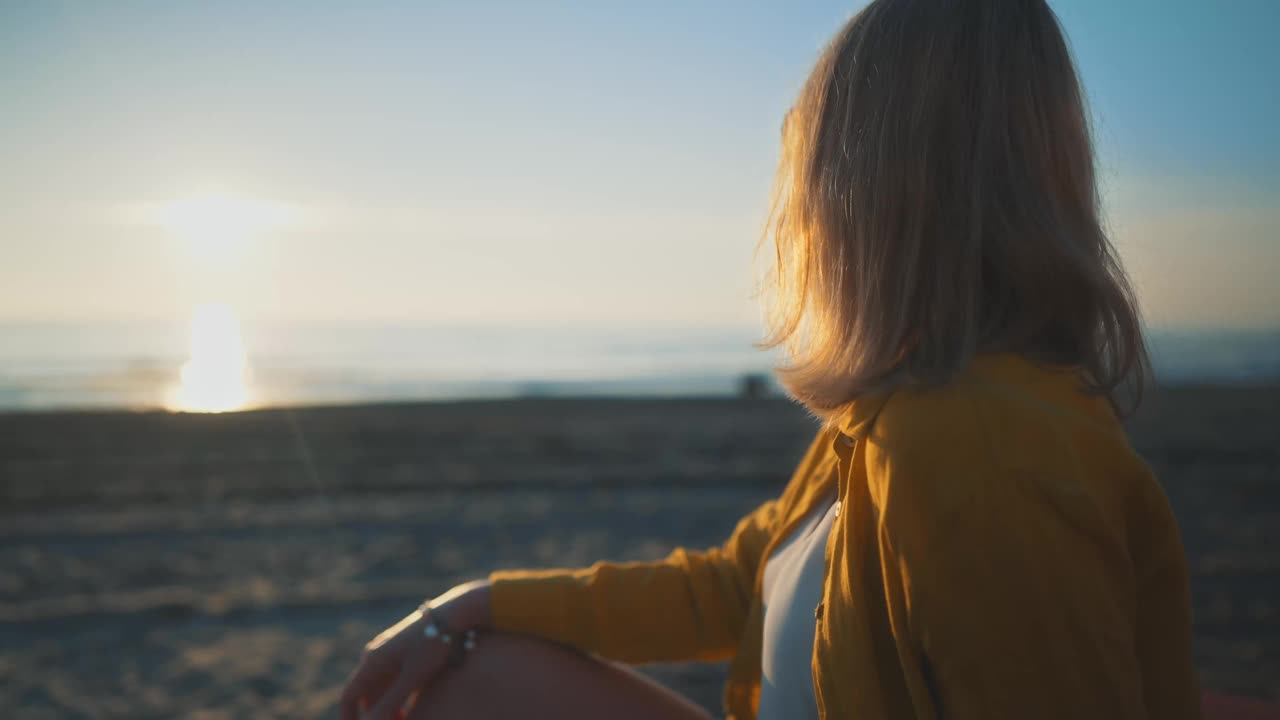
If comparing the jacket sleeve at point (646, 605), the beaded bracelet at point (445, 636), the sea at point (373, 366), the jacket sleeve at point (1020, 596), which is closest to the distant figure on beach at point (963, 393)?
the jacket sleeve at point (1020, 596)

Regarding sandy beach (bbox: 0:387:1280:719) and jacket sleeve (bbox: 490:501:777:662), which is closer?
jacket sleeve (bbox: 490:501:777:662)

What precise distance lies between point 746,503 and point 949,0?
5856 millimetres

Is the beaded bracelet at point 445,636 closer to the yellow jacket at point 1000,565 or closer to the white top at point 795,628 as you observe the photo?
the white top at point 795,628

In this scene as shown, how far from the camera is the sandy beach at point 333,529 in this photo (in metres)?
3.64

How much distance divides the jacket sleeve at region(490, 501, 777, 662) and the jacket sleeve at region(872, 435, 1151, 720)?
2.54 feet

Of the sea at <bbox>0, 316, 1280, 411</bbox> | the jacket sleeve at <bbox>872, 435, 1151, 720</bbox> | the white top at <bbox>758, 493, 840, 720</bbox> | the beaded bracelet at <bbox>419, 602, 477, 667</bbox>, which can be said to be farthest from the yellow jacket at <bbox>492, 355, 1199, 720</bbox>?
the sea at <bbox>0, 316, 1280, 411</bbox>

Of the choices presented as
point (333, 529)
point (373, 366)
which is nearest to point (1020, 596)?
point (333, 529)

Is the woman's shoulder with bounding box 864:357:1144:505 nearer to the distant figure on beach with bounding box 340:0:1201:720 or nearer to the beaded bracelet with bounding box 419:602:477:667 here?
the distant figure on beach with bounding box 340:0:1201:720

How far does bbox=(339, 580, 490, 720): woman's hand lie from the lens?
1.67 m

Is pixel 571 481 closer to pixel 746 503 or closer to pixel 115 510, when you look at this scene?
pixel 746 503

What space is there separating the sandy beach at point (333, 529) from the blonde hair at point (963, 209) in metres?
0.47

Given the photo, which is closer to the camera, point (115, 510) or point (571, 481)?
point (115, 510)

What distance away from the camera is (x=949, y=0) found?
1160 mm

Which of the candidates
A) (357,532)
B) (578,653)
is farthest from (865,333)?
(357,532)
